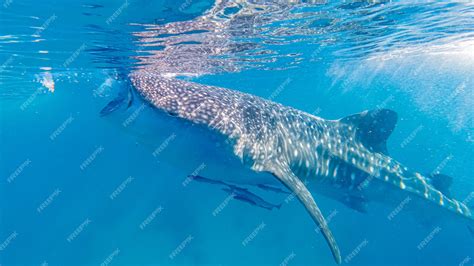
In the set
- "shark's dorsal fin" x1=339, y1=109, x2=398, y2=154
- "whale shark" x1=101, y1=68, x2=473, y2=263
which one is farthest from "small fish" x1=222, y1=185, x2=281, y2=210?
"shark's dorsal fin" x1=339, y1=109, x2=398, y2=154

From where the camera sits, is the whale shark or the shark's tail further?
the shark's tail

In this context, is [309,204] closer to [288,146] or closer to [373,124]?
[288,146]

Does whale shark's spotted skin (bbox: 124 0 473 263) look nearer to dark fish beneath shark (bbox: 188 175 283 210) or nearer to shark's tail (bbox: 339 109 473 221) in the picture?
shark's tail (bbox: 339 109 473 221)

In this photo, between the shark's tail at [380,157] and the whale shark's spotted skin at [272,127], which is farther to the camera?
the shark's tail at [380,157]

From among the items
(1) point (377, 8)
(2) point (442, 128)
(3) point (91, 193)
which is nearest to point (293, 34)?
(1) point (377, 8)

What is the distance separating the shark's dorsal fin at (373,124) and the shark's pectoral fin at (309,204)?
3314mm

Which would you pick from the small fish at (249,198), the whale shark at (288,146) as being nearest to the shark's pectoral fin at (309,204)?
the whale shark at (288,146)

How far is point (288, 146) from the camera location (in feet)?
22.5

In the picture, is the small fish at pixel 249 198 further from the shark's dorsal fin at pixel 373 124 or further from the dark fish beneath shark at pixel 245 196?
the shark's dorsal fin at pixel 373 124

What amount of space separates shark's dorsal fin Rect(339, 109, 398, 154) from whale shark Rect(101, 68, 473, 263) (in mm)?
23

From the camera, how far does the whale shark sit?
5098mm

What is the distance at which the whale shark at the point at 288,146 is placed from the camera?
510cm

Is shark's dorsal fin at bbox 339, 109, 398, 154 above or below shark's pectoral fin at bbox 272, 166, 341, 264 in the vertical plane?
below

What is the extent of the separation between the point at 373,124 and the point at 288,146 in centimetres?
294
